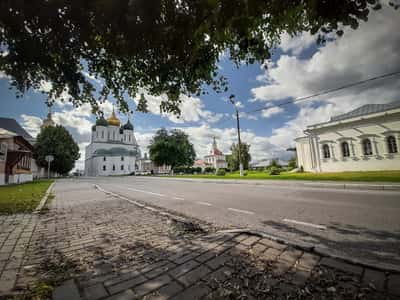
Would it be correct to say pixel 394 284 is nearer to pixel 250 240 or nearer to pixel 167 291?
pixel 250 240

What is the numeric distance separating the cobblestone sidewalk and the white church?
2766 inches

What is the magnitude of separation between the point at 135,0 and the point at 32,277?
3.80m

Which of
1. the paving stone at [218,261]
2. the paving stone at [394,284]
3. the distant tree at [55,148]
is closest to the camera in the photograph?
the paving stone at [394,284]

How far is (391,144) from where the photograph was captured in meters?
19.8

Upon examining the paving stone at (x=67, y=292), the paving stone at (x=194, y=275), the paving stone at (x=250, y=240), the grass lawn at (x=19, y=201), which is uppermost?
the grass lawn at (x=19, y=201)

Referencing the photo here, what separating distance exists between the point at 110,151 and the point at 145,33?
73355 millimetres

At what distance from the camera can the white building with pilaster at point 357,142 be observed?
19.7 meters

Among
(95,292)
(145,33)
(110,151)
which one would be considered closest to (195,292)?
(95,292)

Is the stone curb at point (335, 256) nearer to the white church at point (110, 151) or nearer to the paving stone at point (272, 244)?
the paving stone at point (272, 244)

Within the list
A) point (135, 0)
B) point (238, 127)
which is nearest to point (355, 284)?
point (135, 0)

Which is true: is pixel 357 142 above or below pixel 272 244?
A: above

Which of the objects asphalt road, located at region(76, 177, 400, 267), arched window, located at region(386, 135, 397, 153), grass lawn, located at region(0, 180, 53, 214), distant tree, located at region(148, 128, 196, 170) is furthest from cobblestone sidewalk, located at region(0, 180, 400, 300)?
distant tree, located at region(148, 128, 196, 170)

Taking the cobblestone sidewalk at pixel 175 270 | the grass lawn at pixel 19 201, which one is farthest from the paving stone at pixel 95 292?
the grass lawn at pixel 19 201

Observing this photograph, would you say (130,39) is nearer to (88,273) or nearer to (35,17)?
(35,17)
